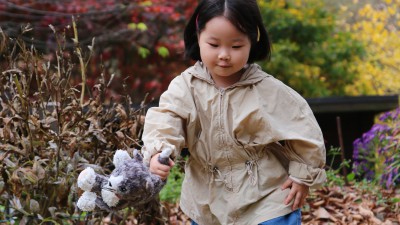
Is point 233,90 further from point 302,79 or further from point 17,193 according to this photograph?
point 302,79

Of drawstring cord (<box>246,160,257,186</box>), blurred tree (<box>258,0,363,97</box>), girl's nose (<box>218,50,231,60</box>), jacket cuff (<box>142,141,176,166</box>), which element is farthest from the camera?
blurred tree (<box>258,0,363,97</box>)

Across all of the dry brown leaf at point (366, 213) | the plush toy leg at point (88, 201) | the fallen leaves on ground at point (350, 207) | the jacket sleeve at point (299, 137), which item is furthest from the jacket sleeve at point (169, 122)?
the dry brown leaf at point (366, 213)

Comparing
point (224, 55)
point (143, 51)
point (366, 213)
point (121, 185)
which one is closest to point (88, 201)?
point (121, 185)

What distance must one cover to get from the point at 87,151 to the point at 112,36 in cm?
351

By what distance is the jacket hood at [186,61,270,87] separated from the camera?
277cm

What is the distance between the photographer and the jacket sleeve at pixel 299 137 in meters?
2.69

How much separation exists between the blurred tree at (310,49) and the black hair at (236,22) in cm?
576

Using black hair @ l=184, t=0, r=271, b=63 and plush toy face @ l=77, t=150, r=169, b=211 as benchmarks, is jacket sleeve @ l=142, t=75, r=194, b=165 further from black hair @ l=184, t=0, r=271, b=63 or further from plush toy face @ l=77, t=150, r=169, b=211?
black hair @ l=184, t=0, r=271, b=63

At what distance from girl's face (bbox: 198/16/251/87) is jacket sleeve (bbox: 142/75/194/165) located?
0.16 metres

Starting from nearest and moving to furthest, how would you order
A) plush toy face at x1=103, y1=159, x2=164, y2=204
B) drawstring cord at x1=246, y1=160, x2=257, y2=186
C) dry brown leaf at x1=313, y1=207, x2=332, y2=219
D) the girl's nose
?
1. plush toy face at x1=103, y1=159, x2=164, y2=204
2. the girl's nose
3. drawstring cord at x1=246, y1=160, x2=257, y2=186
4. dry brown leaf at x1=313, y1=207, x2=332, y2=219

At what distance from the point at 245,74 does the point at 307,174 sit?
1.47 feet

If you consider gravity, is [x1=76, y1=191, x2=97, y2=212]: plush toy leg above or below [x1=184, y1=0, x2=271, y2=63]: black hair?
below

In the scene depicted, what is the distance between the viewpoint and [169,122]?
2637mm

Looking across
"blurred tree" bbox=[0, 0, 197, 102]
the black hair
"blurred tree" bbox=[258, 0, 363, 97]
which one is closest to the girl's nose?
the black hair
